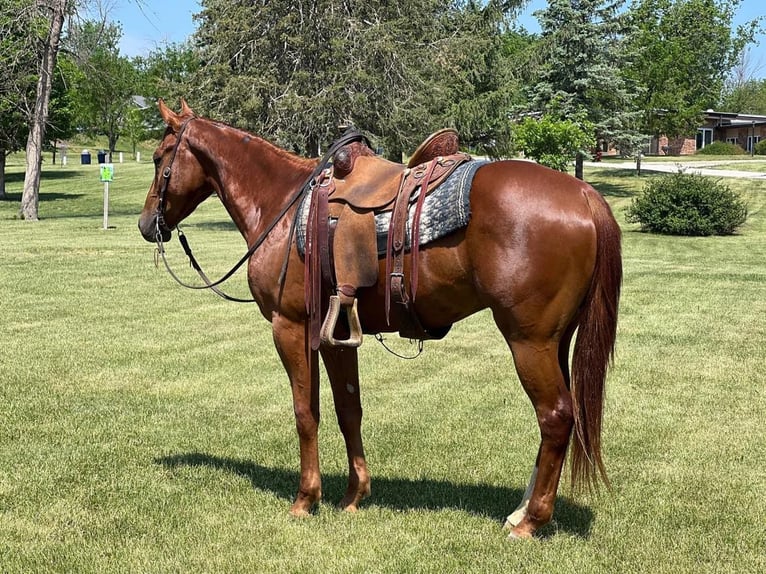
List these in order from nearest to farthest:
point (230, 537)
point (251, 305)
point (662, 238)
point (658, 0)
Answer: point (230, 537) < point (251, 305) < point (662, 238) < point (658, 0)

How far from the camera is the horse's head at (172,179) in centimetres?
532

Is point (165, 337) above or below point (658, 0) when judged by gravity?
below

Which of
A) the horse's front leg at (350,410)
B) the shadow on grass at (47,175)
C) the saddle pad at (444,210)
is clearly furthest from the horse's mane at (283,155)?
the shadow on grass at (47,175)

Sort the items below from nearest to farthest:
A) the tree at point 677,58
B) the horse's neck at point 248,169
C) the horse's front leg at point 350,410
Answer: the horse's front leg at point 350,410 → the horse's neck at point 248,169 → the tree at point 677,58

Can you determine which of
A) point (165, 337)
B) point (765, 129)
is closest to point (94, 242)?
point (165, 337)

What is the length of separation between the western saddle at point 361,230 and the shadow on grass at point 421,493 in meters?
1.13

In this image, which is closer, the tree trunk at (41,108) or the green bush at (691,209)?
the green bush at (691,209)

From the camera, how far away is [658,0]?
5747 cm

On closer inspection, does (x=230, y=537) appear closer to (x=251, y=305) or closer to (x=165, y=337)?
(x=165, y=337)

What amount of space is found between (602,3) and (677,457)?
123 feet

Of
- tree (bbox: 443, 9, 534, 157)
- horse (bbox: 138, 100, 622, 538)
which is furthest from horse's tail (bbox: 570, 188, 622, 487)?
tree (bbox: 443, 9, 534, 157)

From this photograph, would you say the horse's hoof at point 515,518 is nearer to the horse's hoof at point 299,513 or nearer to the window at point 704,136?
the horse's hoof at point 299,513

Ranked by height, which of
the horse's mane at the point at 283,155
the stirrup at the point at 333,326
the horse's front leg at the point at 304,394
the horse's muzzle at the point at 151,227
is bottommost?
the horse's front leg at the point at 304,394

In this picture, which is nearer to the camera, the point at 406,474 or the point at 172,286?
the point at 406,474
